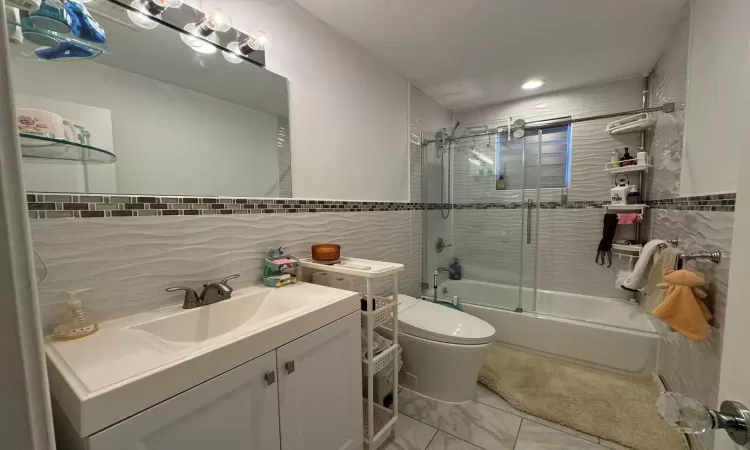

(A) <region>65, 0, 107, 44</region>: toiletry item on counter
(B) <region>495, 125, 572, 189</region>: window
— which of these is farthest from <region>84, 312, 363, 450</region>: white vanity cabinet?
(B) <region>495, 125, 572, 189</region>: window

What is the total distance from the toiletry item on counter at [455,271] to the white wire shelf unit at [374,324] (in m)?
1.55

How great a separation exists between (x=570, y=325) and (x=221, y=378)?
2309mm

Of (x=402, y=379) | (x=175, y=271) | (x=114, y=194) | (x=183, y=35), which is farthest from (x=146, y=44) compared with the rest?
(x=402, y=379)

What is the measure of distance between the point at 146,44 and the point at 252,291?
1005 mm

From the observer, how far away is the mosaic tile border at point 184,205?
0.83m

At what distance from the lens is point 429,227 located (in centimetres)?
276

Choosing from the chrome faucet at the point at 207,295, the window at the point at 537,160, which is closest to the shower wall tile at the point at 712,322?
the window at the point at 537,160

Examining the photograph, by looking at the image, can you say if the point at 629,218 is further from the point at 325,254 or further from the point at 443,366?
the point at 325,254

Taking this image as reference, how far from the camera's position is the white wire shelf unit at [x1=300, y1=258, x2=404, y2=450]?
1256 millimetres

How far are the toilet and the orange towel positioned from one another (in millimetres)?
778

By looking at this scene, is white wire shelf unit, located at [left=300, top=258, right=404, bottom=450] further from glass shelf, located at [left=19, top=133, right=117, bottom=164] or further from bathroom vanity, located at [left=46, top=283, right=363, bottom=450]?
glass shelf, located at [left=19, top=133, right=117, bottom=164]

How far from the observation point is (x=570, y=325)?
2104mm

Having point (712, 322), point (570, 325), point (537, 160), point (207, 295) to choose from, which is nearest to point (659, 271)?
point (712, 322)

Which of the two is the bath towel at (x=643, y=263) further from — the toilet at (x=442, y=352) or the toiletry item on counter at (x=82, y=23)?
the toiletry item on counter at (x=82, y=23)
